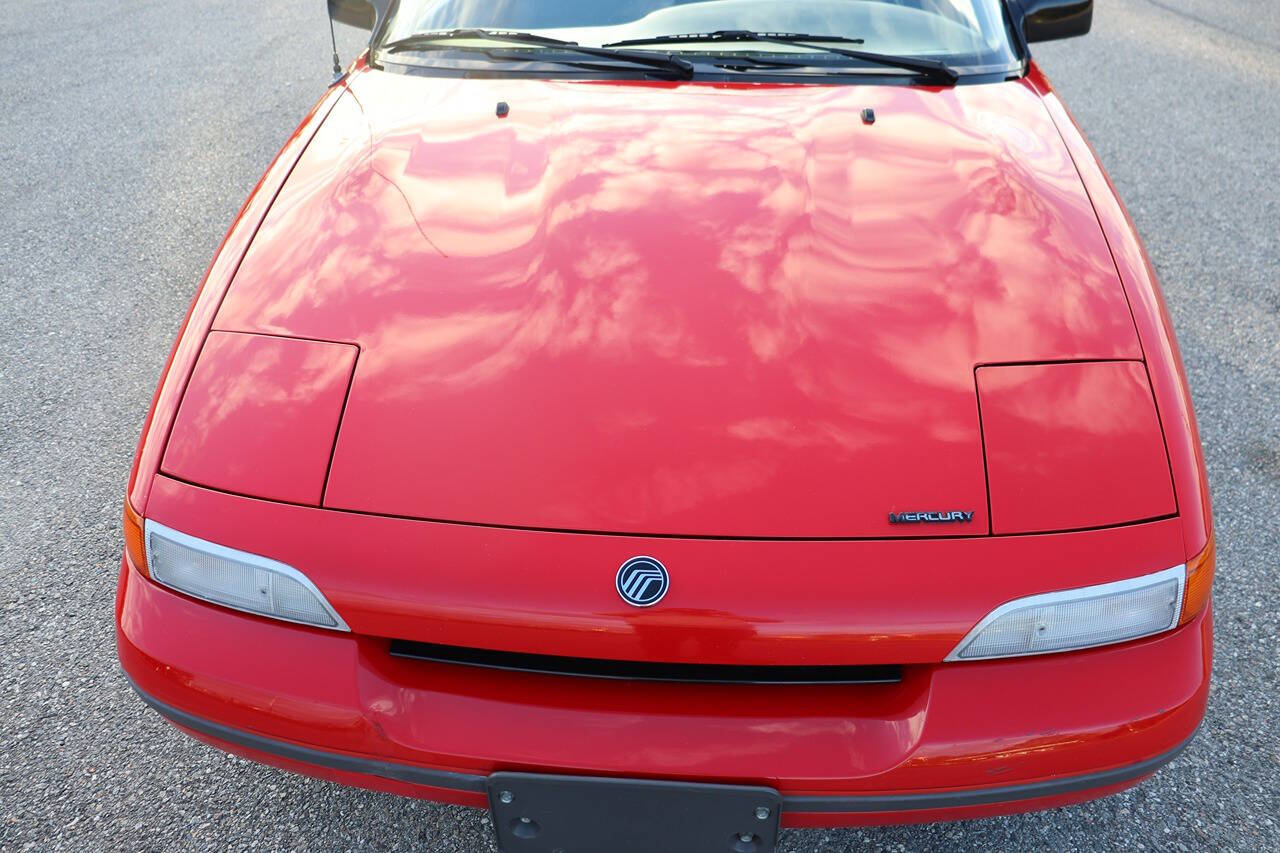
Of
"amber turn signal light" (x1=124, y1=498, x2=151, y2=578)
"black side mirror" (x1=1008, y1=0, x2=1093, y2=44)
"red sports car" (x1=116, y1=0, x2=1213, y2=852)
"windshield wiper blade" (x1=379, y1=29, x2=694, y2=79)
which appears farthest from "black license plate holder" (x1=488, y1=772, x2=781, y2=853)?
"black side mirror" (x1=1008, y1=0, x2=1093, y2=44)

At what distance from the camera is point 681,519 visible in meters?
1.46

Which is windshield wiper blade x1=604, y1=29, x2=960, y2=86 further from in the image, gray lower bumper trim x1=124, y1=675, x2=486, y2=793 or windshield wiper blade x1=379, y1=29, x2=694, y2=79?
gray lower bumper trim x1=124, y1=675, x2=486, y2=793

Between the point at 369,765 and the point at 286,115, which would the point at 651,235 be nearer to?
the point at 369,765

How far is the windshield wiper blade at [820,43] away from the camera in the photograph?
2.35 m

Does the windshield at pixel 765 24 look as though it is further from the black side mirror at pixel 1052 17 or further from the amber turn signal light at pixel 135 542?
the amber turn signal light at pixel 135 542

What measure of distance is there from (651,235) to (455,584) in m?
0.75

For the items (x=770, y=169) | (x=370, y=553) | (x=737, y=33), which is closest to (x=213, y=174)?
(x=737, y=33)

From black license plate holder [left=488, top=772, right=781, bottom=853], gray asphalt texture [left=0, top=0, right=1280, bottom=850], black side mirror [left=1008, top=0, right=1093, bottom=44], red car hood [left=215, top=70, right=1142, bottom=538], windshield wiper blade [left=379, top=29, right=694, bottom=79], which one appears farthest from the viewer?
black side mirror [left=1008, top=0, right=1093, bottom=44]

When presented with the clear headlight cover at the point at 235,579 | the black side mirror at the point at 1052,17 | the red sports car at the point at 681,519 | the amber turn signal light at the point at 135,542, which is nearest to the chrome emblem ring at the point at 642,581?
the red sports car at the point at 681,519

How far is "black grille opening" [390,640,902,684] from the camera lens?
146cm

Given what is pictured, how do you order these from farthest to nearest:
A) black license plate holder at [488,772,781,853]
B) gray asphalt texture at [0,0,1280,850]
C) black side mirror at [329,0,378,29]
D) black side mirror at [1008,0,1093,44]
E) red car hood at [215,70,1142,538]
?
black side mirror at [329,0,378,29] < black side mirror at [1008,0,1093,44] < gray asphalt texture at [0,0,1280,850] < red car hood at [215,70,1142,538] < black license plate holder at [488,772,781,853]

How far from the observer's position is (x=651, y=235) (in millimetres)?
1867

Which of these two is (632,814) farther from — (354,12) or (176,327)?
(176,327)

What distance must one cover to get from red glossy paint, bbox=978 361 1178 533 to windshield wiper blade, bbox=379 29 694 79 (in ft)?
3.58
